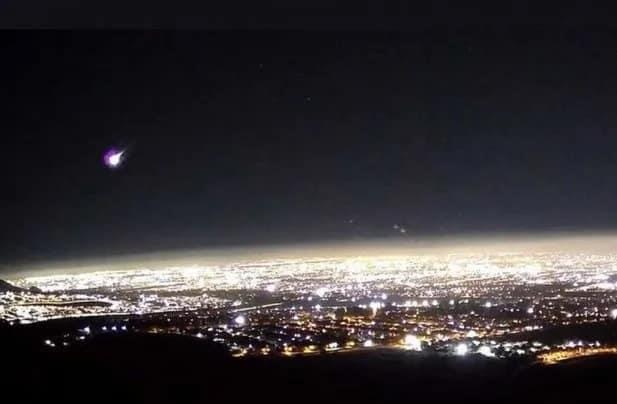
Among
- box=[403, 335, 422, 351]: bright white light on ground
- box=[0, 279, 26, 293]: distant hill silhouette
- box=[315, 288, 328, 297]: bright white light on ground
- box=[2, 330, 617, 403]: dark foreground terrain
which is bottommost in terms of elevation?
box=[403, 335, 422, 351]: bright white light on ground

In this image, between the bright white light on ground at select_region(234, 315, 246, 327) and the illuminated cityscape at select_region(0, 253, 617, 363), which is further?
the bright white light on ground at select_region(234, 315, 246, 327)

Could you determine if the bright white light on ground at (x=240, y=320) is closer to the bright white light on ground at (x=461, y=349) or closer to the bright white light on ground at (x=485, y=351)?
the bright white light on ground at (x=461, y=349)

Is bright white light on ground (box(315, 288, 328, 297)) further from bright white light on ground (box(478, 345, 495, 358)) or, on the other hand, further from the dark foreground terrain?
the dark foreground terrain

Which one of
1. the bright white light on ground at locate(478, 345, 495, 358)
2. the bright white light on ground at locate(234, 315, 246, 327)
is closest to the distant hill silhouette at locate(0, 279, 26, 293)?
the bright white light on ground at locate(234, 315, 246, 327)

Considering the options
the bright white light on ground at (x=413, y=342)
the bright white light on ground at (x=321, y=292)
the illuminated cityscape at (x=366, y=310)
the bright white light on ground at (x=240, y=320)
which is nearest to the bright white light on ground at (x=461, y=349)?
the illuminated cityscape at (x=366, y=310)

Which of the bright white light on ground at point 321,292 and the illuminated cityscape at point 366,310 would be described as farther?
the bright white light on ground at point 321,292

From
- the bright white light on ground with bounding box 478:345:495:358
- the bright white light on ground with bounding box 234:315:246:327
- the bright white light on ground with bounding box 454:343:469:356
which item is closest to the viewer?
the bright white light on ground with bounding box 478:345:495:358
